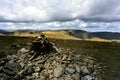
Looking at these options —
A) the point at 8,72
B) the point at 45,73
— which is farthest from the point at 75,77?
the point at 8,72

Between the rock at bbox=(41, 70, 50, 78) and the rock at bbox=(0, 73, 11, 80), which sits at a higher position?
the rock at bbox=(0, 73, 11, 80)

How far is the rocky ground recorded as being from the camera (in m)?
23.8

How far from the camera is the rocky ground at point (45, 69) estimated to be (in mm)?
23797

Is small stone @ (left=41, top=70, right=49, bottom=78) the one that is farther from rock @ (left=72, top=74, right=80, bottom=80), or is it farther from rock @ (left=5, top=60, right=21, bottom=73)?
rock @ (left=72, top=74, right=80, bottom=80)

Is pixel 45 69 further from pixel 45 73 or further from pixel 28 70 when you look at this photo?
pixel 28 70

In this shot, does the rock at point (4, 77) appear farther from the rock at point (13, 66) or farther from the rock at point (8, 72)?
the rock at point (13, 66)

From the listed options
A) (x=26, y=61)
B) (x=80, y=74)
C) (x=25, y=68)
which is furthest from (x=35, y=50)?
(x=80, y=74)

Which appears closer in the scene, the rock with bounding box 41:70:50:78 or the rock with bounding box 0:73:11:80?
the rock with bounding box 0:73:11:80

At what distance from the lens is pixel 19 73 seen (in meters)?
23.9

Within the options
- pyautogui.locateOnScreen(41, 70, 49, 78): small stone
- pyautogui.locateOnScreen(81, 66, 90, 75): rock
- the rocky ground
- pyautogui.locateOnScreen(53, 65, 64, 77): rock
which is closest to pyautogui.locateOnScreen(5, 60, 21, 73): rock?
the rocky ground

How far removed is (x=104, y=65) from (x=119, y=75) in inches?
169

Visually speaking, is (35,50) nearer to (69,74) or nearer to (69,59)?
(69,59)

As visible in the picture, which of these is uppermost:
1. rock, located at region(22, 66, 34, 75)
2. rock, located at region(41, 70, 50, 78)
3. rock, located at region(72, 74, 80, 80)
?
rock, located at region(22, 66, 34, 75)

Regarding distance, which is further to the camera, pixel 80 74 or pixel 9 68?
pixel 80 74
